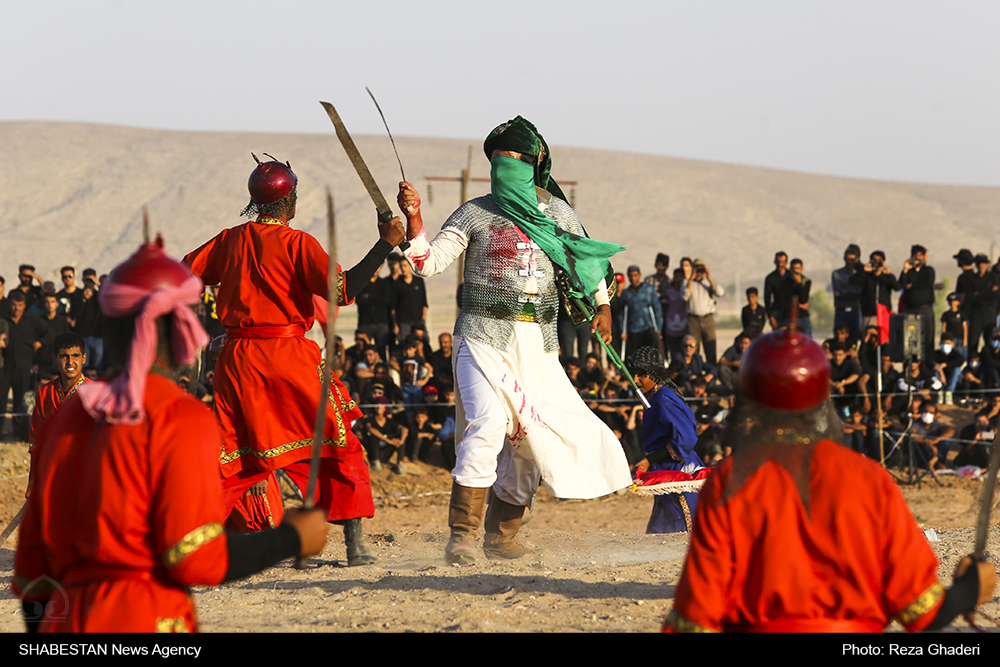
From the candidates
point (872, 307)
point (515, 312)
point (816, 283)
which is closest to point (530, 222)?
point (515, 312)

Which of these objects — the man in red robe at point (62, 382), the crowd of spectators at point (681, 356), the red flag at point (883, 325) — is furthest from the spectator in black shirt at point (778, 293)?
the man in red robe at point (62, 382)

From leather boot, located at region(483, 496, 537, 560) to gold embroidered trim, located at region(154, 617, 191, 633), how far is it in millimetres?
3550

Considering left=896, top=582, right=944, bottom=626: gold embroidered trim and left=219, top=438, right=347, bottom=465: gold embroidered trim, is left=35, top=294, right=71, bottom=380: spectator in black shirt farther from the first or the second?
left=896, top=582, right=944, bottom=626: gold embroidered trim

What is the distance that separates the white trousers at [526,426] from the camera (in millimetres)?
5680

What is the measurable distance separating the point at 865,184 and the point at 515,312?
81.0 metres

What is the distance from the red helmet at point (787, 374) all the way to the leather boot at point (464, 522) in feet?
10.7

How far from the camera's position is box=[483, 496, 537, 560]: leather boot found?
20.0ft

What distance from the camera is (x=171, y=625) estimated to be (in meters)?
2.59

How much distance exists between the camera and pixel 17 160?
237ft

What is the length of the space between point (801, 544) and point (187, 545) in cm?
136

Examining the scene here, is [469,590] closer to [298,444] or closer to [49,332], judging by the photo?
[298,444]

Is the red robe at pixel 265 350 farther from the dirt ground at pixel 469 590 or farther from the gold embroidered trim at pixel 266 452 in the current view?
the dirt ground at pixel 469 590
